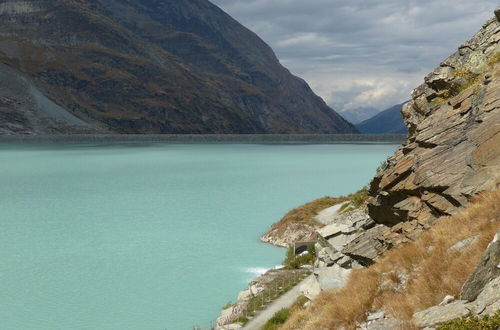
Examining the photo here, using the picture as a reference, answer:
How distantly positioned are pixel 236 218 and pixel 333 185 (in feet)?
104

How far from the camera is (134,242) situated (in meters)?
43.7

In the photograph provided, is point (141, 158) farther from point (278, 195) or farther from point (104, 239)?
point (104, 239)

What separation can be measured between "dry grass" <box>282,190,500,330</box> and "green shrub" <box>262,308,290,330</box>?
660cm

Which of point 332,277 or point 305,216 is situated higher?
point 332,277

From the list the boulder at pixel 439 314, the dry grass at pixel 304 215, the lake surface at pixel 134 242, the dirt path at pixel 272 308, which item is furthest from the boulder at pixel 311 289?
the dry grass at pixel 304 215

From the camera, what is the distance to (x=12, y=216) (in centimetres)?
5519

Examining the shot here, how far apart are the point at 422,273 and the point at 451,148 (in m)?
5.68

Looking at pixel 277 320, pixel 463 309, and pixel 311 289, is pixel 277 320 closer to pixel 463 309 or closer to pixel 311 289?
pixel 311 289

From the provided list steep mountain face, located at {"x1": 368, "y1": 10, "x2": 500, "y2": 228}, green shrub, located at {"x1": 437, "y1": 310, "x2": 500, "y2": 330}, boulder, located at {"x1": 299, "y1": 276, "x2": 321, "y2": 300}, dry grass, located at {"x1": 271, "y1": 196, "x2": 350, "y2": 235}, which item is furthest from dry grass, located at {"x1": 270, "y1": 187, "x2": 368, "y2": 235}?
green shrub, located at {"x1": 437, "y1": 310, "x2": 500, "y2": 330}

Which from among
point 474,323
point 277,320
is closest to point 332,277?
point 277,320

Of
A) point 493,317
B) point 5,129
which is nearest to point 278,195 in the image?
point 493,317

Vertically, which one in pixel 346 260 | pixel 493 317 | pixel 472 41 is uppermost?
pixel 472 41

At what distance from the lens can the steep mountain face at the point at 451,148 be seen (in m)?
14.0

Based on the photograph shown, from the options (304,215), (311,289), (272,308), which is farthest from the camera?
(304,215)
